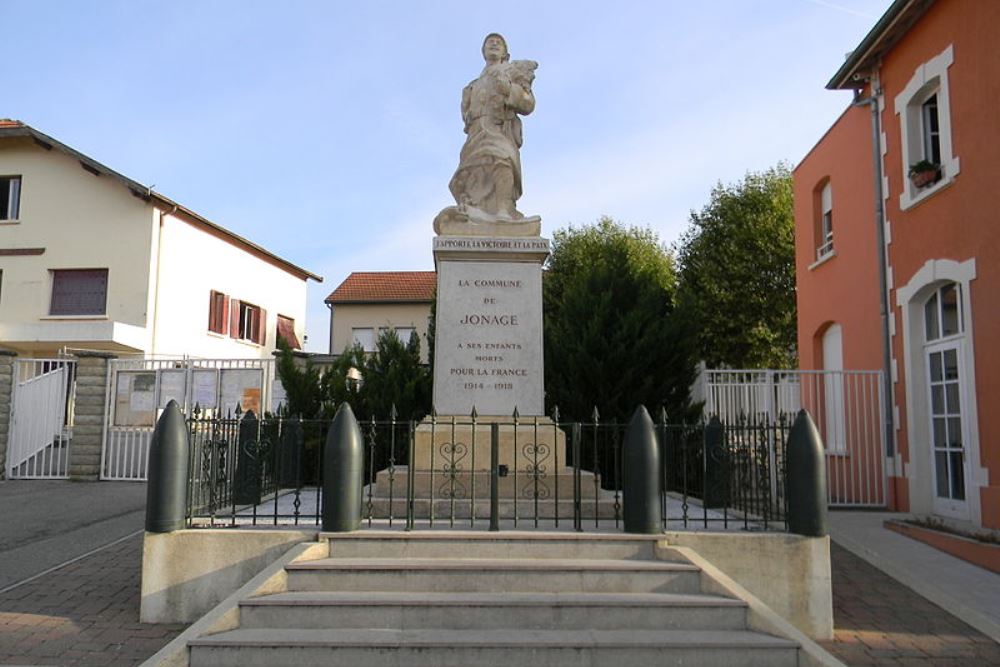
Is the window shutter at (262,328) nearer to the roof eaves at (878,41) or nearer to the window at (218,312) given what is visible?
the window at (218,312)

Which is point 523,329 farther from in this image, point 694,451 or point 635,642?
point 635,642

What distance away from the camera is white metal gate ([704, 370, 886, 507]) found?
41.8 feet

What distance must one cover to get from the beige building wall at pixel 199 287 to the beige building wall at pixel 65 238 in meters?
0.60

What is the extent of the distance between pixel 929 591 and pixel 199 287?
21.4 m

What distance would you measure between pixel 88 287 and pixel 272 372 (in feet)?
31.9

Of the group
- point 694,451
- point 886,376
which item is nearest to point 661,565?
point 694,451

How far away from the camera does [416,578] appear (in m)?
5.51

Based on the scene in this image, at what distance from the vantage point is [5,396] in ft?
46.0

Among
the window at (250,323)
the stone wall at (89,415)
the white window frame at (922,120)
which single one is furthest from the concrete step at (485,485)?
the window at (250,323)

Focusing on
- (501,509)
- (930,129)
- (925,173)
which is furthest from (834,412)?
(501,509)

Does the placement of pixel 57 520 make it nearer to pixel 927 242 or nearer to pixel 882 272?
pixel 927 242

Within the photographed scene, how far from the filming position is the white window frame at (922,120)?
1093 centimetres

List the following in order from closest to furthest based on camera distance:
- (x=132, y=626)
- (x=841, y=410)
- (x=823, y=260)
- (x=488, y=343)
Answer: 1. (x=132, y=626)
2. (x=488, y=343)
3. (x=841, y=410)
4. (x=823, y=260)

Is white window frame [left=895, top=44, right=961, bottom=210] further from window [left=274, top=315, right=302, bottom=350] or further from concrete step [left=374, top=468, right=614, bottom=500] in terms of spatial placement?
window [left=274, top=315, right=302, bottom=350]
